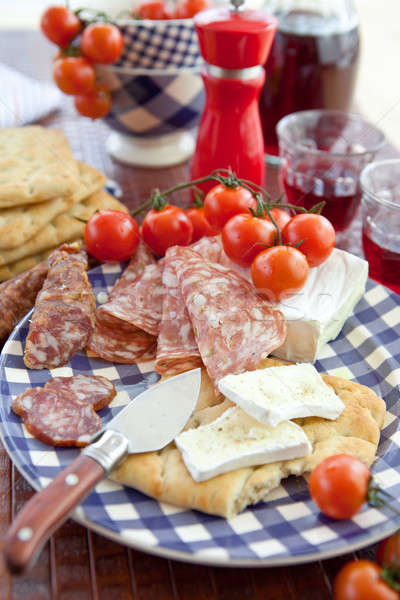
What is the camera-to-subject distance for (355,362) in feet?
5.04

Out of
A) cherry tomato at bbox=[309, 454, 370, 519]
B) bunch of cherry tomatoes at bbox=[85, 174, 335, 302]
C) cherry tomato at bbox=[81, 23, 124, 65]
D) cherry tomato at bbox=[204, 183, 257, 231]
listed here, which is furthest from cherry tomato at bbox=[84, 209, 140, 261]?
cherry tomato at bbox=[309, 454, 370, 519]

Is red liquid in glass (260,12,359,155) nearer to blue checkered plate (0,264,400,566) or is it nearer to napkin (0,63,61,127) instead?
napkin (0,63,61,127)

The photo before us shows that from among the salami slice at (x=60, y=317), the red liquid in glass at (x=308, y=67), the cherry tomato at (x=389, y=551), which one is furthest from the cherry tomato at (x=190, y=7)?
the cherry tomato at (x=389, y=551)

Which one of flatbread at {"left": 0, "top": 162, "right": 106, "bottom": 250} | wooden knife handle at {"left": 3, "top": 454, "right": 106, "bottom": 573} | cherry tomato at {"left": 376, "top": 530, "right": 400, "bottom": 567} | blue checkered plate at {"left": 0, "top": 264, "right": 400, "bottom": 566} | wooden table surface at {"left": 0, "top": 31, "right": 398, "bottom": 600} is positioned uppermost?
flatbread at {"left": 0, "top": 162, "right": 106, "bottom": 250}

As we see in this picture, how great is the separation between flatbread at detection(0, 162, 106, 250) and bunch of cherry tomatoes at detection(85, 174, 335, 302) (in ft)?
0.40

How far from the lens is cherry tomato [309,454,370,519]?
1063 mm

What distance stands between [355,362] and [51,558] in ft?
2.72

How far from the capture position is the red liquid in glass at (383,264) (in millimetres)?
1783

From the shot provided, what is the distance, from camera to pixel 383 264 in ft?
5.94

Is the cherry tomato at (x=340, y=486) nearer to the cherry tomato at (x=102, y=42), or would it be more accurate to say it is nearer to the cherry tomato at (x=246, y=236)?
the cherry tomato at (x=246, y=236)

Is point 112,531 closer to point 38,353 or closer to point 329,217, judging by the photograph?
point 38,353

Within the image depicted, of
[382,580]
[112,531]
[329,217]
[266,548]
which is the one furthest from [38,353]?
[329,217]

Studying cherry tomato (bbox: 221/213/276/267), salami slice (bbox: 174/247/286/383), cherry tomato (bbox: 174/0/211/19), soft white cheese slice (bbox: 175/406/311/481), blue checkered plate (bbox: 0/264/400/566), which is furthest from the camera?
cherry tomato (bbox: 174/0/211/19)

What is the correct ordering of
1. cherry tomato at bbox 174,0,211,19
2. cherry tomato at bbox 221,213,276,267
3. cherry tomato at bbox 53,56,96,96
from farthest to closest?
cherry tomato at bbox 174,0,211,19, cherry tomato at bbox 53,56,96,96, cherry tomato at bbox 221,213,276,267
